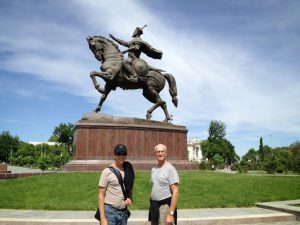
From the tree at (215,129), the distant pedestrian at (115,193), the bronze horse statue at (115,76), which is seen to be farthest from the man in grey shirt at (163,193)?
the tree at (215,129)

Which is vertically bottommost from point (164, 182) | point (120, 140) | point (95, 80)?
point (164, 182)

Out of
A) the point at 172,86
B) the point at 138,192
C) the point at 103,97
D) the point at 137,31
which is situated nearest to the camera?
the point at 138,192

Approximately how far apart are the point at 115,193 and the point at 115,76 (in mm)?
13195

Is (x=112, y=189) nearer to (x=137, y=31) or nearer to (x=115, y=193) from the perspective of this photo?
(x=115, y=193)

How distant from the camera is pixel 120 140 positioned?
16906 mm

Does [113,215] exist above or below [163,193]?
below

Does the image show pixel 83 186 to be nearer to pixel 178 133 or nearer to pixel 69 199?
pixel 69 199

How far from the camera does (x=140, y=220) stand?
8133 mm

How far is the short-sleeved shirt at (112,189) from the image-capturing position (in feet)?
14.9

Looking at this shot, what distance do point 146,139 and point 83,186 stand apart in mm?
5867

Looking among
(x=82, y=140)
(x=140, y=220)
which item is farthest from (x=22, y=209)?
(x=82, y=140)

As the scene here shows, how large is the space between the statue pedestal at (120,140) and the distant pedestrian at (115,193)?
1158cm

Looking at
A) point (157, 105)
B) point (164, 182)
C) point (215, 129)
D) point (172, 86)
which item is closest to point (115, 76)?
point (157, 105)

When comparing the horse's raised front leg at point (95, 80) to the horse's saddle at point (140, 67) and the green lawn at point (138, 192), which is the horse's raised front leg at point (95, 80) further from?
the green lawn at point (138, 192)
